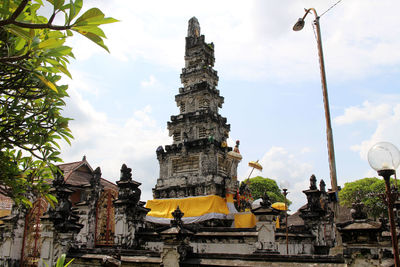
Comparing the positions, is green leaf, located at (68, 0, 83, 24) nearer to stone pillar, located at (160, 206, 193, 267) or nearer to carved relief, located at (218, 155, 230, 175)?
stone pillar, located at (160, 206, 193, 267)

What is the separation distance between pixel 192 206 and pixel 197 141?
216 inches

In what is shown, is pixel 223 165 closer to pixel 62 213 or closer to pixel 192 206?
pixel 192 206

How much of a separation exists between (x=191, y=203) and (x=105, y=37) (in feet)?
59.9

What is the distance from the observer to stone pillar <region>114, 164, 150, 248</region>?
1139cm

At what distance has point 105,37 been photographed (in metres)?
3.25

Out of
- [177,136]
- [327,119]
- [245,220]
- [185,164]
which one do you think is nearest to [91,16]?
[327,119]

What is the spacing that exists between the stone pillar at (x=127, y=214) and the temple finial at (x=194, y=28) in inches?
834

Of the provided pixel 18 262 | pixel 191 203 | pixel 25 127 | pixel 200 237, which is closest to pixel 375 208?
pixel 191 203

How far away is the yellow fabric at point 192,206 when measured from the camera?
65.3 ft

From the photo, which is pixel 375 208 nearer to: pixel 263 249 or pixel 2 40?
pixel 263 249

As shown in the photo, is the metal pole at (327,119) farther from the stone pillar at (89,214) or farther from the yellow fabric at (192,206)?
the yellow fabric at (192,206)

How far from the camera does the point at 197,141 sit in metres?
23.9

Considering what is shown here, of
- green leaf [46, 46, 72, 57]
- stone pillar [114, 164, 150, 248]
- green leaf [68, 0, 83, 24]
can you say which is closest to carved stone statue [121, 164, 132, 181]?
stone pillar [114, 164, 150, 248]

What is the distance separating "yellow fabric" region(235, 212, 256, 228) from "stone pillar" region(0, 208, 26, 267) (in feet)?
38.3
